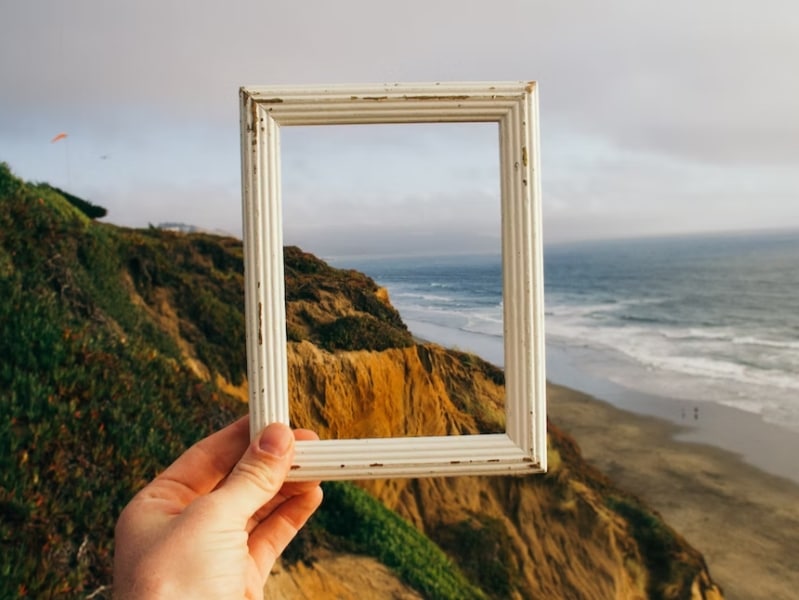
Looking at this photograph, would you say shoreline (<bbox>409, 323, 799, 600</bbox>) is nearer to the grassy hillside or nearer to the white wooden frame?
the grassy hillside

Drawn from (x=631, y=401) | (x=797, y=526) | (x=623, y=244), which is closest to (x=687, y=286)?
(x=623, y=244)

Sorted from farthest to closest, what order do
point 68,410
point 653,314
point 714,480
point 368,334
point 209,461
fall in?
point 653,314, point 714,480, point 68,410, point 368,334, point 209,461

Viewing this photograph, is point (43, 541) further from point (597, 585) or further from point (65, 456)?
point (597, 585)

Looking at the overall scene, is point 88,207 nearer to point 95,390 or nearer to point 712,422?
point 95,390

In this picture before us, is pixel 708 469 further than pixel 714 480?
Yes

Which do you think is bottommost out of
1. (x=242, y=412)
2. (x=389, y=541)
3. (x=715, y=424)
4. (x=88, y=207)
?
(x=715, y=424)

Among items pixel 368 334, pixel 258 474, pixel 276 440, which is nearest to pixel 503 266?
pixel 368 334
